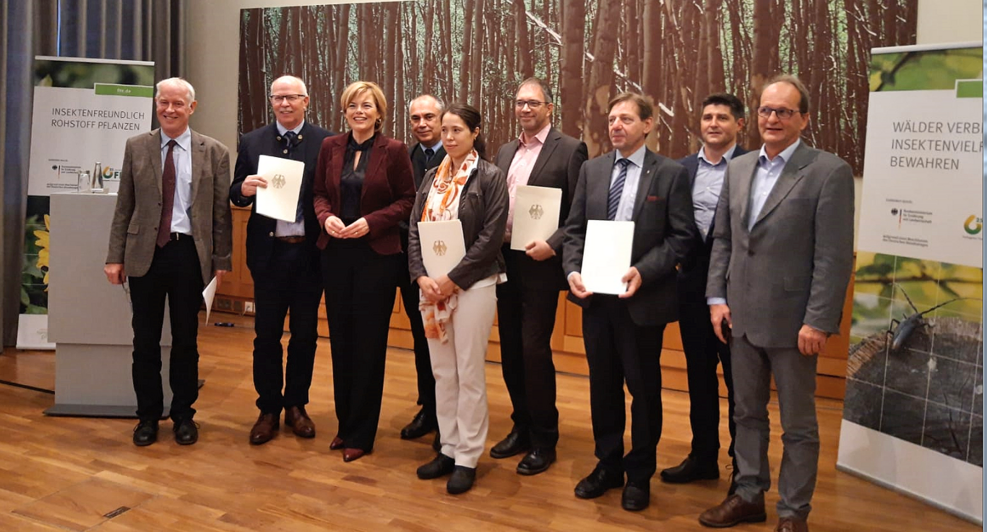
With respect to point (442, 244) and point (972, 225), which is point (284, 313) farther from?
point (972, 225)

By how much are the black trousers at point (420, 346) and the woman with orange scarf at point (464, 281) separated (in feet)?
1.76

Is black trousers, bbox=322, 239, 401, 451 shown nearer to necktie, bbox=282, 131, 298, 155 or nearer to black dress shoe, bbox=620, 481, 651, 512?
necktie, bbox=282, 131, 298, 155

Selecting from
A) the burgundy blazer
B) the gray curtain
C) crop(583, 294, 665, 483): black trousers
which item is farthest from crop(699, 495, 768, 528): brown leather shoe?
the gray curtain

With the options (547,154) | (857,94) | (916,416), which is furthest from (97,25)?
(916,416)

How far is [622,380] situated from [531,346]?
444mm

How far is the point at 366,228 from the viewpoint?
3275mm

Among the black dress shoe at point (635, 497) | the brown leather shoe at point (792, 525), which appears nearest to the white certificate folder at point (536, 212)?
the black dress shoe at point (635, 497)

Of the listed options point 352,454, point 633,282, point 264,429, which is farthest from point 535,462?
point 264,429

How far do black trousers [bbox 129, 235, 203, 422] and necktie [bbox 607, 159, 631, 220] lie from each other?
1850mm

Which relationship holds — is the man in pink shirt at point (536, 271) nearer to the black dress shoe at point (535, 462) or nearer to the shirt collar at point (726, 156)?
the black dress shoe at point (535, 462)

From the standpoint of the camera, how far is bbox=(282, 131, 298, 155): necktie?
357cm

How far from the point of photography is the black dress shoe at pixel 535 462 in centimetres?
335

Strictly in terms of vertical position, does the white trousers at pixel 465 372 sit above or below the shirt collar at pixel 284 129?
below

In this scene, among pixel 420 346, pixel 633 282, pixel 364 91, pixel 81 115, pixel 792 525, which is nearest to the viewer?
pixel 792 525
